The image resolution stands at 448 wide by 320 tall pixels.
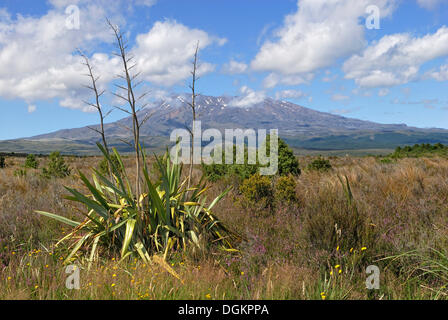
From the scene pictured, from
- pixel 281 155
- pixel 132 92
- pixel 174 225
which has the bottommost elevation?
pixel 174 225

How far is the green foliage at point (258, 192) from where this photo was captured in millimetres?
7062

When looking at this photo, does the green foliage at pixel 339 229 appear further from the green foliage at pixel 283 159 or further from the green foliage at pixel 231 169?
the green foliage at pixel 283 159

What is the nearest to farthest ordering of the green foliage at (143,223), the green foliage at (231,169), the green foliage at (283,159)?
the green foliage at (143,223) < the green foliage at (231,169) < the green foliage at (283,159)

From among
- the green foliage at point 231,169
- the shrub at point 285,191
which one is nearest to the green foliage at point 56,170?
the green foliage at point 231,169

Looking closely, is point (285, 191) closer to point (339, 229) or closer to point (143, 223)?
point (339, 229)

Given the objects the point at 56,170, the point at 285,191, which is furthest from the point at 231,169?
the point at 56,170

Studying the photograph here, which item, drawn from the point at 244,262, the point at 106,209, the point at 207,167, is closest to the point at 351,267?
the point at 244,262

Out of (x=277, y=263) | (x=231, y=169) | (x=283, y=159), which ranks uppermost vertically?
(x=283, y=159)

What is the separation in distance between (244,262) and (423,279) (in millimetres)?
1962

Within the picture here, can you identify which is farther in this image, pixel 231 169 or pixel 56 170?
pixel 56 170

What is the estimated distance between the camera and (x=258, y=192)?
7266 millimetres

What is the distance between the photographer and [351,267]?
3521mm

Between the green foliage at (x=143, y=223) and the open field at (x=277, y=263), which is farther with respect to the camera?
the green foliage at (x=143, y=223)
